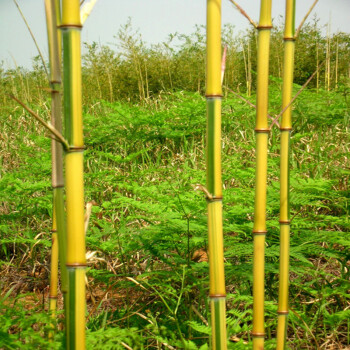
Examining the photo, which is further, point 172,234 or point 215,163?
point 172,234

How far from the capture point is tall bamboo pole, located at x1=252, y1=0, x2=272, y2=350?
76 centimetres

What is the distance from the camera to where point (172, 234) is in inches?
61.1

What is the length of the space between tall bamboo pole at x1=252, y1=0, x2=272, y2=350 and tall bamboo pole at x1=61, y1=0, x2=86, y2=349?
0.32m

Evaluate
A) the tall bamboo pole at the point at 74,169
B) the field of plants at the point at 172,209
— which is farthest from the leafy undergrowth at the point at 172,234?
the tall bamboo pole at the point at 74,169

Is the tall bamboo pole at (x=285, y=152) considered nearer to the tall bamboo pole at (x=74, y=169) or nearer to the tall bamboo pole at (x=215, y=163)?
the tall bamboo pole at (x=215, y=163)

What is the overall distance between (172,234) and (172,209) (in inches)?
19.1

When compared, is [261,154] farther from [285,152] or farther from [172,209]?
[172,209]

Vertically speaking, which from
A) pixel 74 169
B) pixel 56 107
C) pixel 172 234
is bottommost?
pixel 172 234

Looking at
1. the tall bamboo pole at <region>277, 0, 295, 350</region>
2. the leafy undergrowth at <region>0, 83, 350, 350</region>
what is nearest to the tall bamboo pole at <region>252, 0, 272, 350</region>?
the tall bamboo pole at <region>277, 0, 295, 350</region>

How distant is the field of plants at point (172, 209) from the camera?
1.36m

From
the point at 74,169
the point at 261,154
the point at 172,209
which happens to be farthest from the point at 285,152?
the point at 172,209

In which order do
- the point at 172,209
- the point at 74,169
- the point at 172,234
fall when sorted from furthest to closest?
the point at 172,209 → the point at 172,234 → the point at 74,169

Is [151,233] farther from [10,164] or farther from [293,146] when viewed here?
[10,164]

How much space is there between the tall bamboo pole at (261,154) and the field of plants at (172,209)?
125mm
